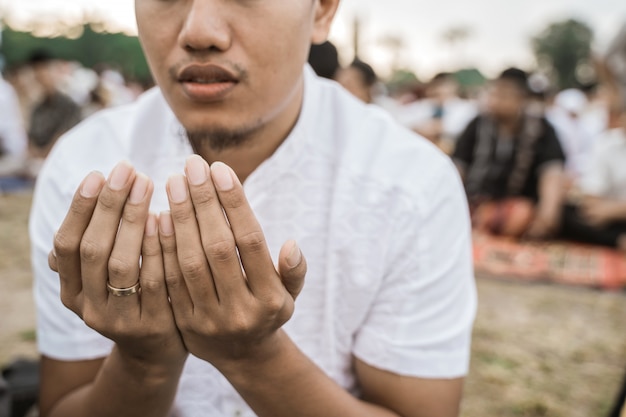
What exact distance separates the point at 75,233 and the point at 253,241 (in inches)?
12.6

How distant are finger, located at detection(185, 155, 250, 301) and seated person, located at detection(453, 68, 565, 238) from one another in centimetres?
503

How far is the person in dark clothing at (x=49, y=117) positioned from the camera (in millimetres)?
8203

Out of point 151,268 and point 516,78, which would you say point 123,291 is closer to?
point 151,268

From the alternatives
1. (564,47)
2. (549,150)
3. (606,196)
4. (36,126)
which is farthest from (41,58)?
(564,47)

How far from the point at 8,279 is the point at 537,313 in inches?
160

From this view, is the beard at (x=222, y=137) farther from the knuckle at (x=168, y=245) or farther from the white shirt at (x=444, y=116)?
the white shirt at (x=444, y=116)

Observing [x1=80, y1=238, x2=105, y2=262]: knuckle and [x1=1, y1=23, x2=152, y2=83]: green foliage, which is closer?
[x1=80, y1=238, x2=105, y2=262]: knuckle

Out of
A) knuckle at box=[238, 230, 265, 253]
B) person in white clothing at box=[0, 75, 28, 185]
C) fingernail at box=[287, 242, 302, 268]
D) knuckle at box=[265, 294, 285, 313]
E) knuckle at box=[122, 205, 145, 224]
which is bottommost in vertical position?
person in white clothing at box=[0, 75, 28, 185]

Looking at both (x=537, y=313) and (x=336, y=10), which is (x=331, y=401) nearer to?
(x=336, y=10)

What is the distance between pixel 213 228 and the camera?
97cm

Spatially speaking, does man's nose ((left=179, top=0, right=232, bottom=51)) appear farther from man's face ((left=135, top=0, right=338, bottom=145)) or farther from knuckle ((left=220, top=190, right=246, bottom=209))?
knuckle ((left=220, top=190, right=246, bottom=209))

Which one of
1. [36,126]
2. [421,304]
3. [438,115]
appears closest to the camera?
[421,304]

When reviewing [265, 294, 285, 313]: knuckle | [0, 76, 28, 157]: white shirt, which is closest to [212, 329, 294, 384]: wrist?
[265, 294, 285, 313]: knuckle

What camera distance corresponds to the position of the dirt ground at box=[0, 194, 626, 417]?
9.18ft
